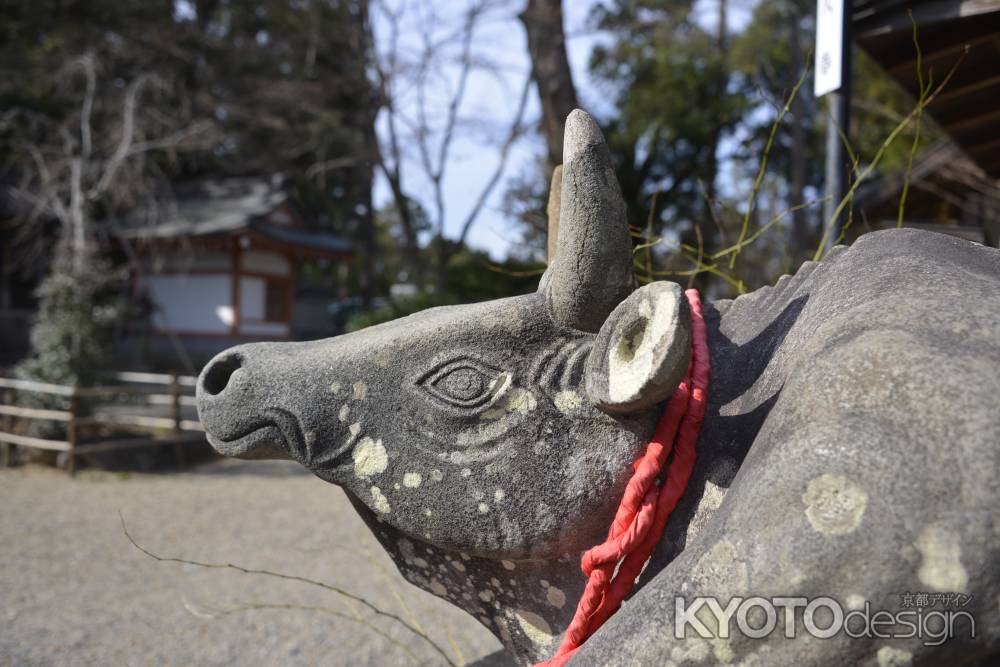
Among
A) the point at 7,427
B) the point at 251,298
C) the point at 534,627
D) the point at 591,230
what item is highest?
the point at 591,230

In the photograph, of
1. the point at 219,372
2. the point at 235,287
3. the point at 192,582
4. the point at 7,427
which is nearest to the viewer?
the point at 219,372

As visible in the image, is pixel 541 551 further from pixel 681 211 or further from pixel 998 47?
pixel 681 211

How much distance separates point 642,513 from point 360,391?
0.51 m

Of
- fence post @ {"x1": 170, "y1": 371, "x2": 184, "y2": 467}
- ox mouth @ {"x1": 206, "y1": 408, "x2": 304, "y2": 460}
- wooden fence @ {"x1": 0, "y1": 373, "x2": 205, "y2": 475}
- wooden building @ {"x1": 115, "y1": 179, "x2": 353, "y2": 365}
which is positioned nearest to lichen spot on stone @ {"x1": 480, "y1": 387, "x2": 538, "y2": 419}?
ox mouth @ {"x1": 206, "y1": 408, "x2": 304, "y2": 460}

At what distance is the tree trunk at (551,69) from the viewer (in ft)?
22.3

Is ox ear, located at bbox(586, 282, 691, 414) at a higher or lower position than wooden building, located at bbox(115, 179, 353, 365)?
higher

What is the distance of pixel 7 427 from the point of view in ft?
28.9

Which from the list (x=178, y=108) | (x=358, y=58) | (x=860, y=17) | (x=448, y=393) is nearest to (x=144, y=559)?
(x=448, y=393)

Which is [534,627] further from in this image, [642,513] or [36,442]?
[36,442]

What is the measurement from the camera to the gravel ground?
4117 mm

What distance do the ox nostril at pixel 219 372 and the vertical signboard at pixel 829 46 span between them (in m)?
2.25

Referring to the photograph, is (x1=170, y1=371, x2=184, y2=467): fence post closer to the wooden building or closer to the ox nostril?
the wooden building

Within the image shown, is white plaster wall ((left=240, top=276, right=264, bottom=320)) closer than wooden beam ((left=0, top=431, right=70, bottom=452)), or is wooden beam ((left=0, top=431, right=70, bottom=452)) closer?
wooden beam ((left=0, top=431, right=70, bottom=452))

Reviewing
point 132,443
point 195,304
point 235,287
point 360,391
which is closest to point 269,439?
point 360,391
